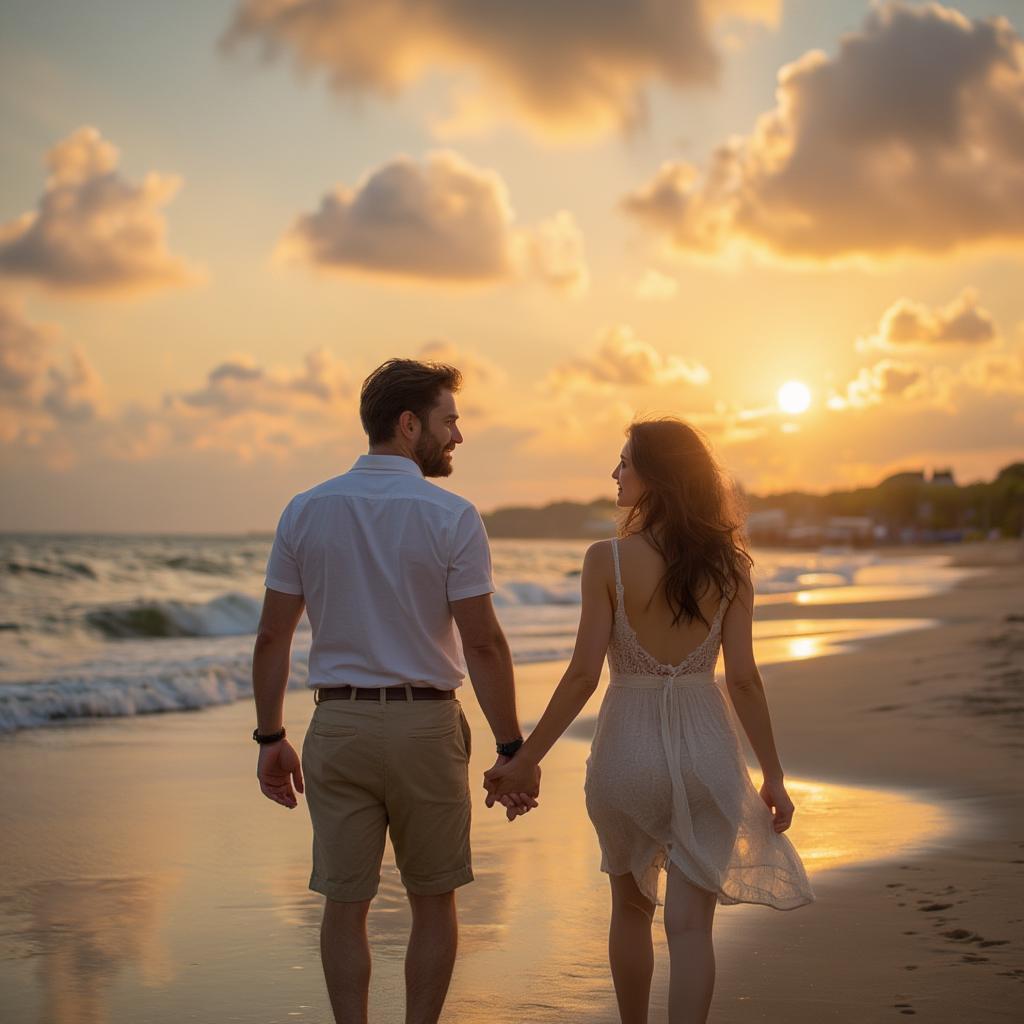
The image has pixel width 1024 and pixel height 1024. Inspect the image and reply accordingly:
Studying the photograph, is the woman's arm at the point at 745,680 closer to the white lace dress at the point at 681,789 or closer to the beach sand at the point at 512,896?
the white lace dress at the point at 681,789

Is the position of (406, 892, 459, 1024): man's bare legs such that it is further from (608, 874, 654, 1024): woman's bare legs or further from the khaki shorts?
(608, 874, 654, 1024): woman's bare legs

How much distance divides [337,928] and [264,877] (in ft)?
8.28

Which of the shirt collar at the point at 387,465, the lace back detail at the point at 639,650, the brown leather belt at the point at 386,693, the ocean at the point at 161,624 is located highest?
the shirt collar at the point at 387,465

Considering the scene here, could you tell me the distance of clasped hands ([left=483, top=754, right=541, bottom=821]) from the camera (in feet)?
12.3

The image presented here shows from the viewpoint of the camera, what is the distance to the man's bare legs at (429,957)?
3.57 m

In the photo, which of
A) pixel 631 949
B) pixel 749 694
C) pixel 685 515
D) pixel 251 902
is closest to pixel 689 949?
pixel 631 949

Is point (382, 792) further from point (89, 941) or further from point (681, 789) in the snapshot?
point (89, 941)

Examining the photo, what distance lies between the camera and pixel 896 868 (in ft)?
19.2

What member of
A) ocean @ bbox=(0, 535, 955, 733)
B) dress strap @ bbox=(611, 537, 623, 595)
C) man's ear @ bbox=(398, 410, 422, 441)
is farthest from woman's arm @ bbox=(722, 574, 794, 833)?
ocean @ bbox=(0, 535, 955, 733)

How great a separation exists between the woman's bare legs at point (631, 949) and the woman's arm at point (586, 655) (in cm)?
46

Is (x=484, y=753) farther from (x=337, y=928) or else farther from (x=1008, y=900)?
(x=337, y=928)

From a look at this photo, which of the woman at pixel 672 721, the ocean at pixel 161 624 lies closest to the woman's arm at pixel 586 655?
the woman at pixel 672 721

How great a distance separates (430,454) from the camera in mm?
3740

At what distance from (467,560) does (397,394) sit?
1.80 ft
